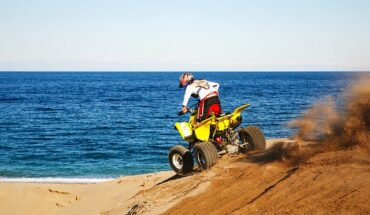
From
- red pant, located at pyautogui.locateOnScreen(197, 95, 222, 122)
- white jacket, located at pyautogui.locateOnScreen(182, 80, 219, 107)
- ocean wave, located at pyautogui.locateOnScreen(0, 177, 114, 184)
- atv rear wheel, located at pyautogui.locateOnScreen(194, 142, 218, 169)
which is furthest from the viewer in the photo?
ocean wave, located at pyautogui.locateOnScreen(0, 177, 114, 184)

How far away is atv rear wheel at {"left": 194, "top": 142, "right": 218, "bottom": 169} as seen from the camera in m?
9.12

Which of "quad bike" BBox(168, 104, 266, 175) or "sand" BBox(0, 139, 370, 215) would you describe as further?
"quad bike" BBox(168, 104, 266, 175)

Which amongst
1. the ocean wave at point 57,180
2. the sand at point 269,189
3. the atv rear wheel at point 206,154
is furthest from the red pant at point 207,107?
the ocean wave at point 57,180

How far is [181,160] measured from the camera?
10.2m

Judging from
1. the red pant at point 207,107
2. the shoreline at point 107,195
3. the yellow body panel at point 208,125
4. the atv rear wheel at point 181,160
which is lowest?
the shoreline at point 107,195

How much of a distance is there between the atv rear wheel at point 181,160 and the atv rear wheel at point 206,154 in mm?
595

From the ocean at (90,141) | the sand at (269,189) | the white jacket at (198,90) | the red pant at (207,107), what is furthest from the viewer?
the ocean at (90,141)

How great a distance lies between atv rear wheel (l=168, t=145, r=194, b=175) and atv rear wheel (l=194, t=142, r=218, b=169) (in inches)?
23.4

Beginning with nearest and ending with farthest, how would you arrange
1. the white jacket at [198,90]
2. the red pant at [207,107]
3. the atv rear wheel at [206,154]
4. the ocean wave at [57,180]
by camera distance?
the atv rear wheel at [206,154]
the white jacket at [198,90]
the red pant at [207,107]
the ocean wave at [57,180]

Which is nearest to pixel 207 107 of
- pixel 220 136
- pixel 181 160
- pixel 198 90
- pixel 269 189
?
pixel 198 90

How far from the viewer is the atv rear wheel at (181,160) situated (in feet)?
32.7

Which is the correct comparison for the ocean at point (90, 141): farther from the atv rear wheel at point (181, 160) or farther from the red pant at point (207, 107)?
the atv rear wheel at point (181, 160)

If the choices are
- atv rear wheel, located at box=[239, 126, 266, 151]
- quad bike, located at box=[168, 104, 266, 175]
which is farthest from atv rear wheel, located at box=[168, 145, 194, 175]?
atv rear wheel, located at box=[239, 126, 266, 151]

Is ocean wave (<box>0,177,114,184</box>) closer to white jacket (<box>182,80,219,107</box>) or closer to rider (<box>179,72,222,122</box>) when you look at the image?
rider (<box>179,72,222,122</box>)
